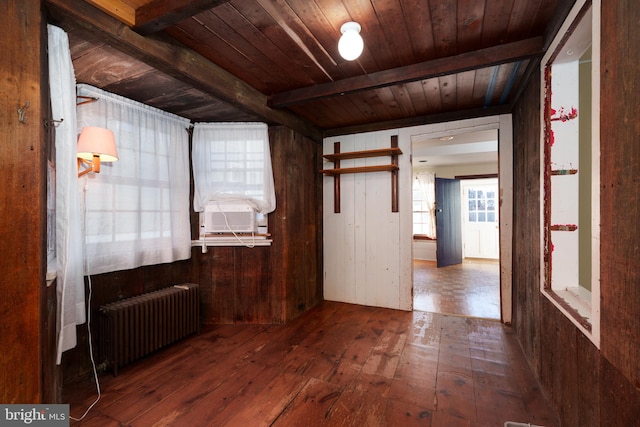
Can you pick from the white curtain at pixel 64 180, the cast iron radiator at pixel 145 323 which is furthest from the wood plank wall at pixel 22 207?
the cast iron radiator at pixel 145 323

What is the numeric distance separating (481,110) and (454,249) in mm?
3715

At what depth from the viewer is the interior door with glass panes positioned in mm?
6281

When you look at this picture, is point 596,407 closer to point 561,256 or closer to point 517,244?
point 561,256

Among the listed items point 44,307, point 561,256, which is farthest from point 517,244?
point 44,307

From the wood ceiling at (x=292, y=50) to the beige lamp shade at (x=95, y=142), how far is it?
1.32 feet

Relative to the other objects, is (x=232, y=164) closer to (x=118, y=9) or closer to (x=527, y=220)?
(x=118, y=9)

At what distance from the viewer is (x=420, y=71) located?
6.68 feet

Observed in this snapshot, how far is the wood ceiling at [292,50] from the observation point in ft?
4.81

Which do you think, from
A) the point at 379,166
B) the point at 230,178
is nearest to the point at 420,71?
the point at 379,166

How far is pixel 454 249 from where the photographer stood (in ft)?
19.4

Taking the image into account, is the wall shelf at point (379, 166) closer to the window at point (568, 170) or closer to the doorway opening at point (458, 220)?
the doorway opening at point (458, 220)

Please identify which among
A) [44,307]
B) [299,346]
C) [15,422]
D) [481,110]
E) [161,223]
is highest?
[481,110]

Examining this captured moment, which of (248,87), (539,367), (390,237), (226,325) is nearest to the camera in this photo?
(539,367)

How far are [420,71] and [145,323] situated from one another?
2828 millimetres
